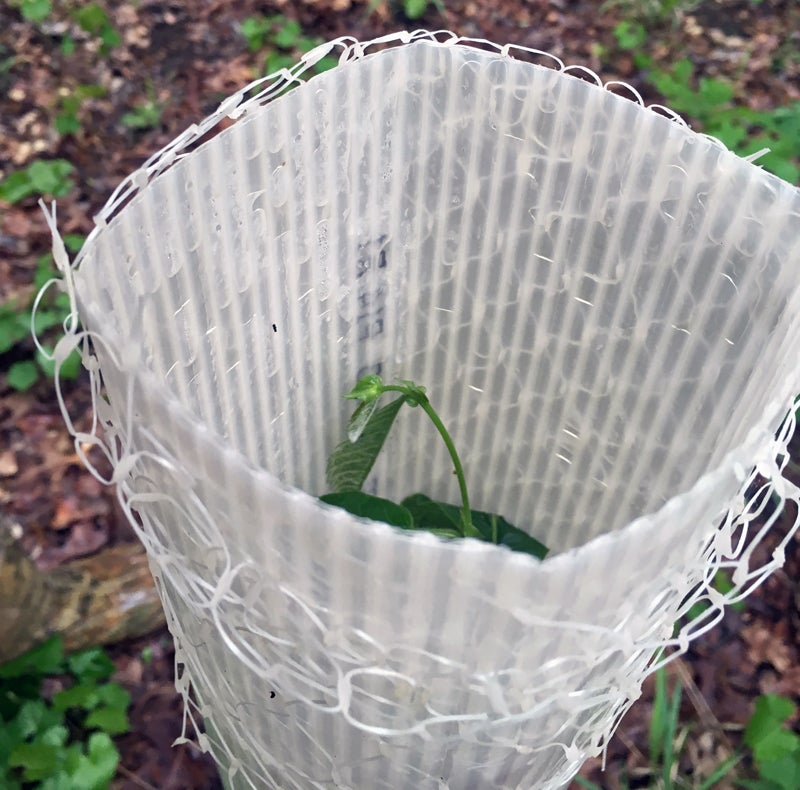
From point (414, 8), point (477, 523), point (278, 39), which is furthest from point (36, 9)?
point (477, 523)

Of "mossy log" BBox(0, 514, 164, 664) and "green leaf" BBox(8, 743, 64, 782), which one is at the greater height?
"mossy log" BBox(0, 514, 164, 664)

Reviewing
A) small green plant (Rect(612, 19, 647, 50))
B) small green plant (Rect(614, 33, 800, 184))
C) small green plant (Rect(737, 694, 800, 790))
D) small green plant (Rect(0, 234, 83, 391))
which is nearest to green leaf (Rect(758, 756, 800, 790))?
small green plant (Rect(737, 694, 800, 790))

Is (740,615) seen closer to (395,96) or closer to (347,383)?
(347,383)

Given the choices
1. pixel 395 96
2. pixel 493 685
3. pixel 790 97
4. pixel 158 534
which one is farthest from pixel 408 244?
pixel 790 97

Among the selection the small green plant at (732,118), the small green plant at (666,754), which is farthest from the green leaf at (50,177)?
the small green plant at (666,754)

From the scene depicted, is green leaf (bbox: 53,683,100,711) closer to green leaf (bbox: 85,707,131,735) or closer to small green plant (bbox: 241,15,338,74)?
green leaf (bbox: 85,707,131,735)

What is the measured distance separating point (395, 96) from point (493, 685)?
22.7 inches

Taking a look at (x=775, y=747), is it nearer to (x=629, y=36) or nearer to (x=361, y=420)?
(x=361, y=420)

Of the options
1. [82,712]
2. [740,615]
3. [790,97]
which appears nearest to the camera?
[82,712]

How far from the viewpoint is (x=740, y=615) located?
1.20m

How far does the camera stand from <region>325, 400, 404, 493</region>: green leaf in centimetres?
86

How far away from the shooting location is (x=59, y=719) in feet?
3.35

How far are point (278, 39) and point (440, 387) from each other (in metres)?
1.15

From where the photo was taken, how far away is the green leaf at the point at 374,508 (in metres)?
0.80
